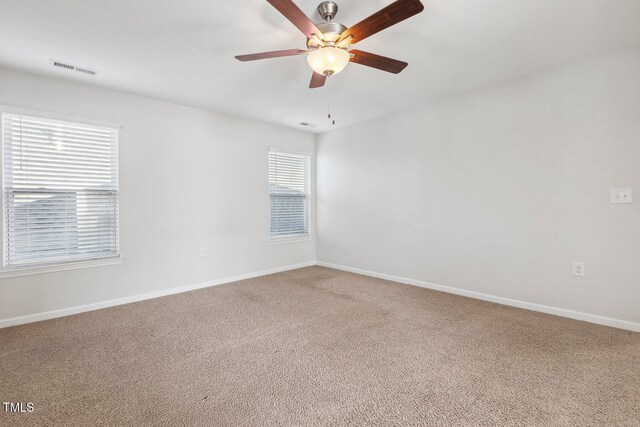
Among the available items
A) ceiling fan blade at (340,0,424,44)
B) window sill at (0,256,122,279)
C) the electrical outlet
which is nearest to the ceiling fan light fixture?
ceiling fan blade at (340,0,424,44)

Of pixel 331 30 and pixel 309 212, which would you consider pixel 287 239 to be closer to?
pixel 309 212

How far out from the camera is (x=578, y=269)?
9.27 feet

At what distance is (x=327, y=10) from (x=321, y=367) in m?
2.41

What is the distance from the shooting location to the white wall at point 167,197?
3.03m

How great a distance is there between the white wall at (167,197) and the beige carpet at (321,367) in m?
0.39

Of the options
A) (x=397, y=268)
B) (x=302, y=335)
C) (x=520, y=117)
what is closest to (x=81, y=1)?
(x=302, y=335)

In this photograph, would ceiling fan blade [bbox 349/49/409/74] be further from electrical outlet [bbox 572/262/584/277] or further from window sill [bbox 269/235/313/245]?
window sill [bbox 269/235/313/245]

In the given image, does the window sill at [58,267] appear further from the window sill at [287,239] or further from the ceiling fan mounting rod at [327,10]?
the ceiling fan mounting rod at [327,10]

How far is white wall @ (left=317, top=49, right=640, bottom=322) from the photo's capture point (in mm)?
2643

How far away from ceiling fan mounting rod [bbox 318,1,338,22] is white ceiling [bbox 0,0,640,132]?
0.06m

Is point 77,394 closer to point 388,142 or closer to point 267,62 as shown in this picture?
point 267,62

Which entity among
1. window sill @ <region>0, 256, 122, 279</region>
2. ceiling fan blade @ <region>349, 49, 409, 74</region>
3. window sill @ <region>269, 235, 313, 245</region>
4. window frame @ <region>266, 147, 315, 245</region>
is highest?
ceiling fan blade @ <region>349, 49, 409, 74</region>

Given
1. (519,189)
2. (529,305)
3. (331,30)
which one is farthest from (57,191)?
(529,305)

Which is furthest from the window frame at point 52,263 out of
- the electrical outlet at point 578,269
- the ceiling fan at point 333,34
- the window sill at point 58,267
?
the electrical outlet at point 578,269
